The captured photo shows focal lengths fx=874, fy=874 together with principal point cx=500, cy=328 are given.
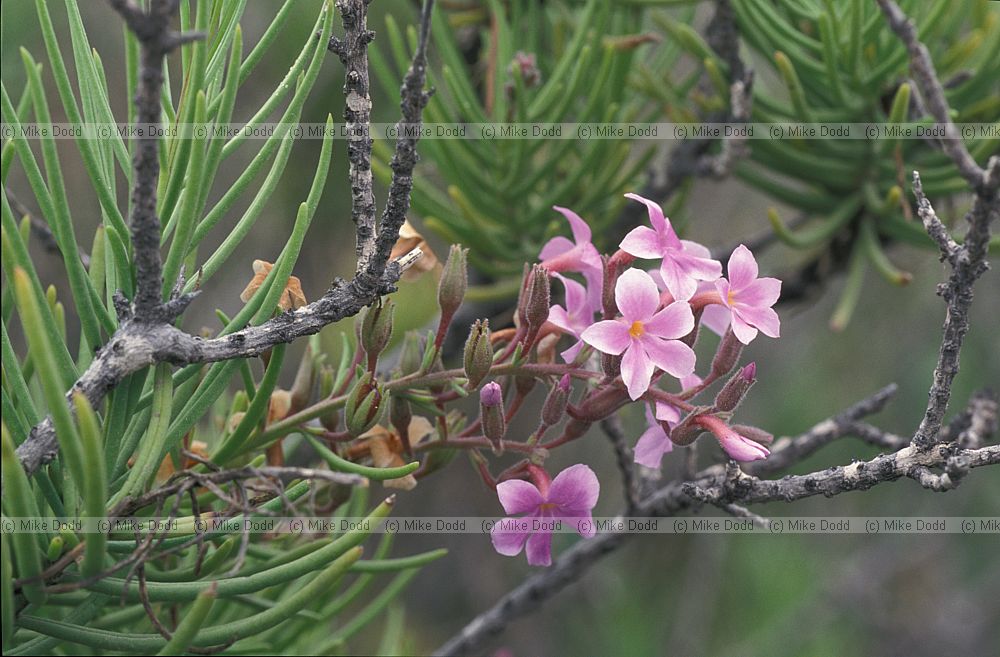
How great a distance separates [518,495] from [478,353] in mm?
128

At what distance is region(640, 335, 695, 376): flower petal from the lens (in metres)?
0.68

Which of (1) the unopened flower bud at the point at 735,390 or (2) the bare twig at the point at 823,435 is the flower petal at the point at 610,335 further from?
(2) the bare twig at the point at 823,435

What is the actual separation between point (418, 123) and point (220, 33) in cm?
27

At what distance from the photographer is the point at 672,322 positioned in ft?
2.25

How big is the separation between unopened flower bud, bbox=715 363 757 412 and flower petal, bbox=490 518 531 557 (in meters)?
0.19

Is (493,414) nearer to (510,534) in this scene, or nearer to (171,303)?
(510,534)

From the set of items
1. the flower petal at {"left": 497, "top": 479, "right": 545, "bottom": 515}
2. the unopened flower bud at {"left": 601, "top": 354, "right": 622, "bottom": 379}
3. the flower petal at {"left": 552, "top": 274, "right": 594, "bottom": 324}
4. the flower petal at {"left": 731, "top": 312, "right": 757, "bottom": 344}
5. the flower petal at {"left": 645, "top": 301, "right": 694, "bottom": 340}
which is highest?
the flower petal at {"left": 645, "top": 301, "right": 694, "bottom": 340}

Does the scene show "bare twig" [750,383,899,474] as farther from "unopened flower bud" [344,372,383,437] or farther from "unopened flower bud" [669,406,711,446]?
"unopened flower bud" [344,372,383,437]

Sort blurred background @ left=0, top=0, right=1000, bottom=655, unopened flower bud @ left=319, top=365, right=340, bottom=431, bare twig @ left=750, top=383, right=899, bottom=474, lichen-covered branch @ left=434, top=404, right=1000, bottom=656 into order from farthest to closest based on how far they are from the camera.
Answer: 1. blurred background @ left=0, top=0, right=1000, bottom=655
2. bare twig @ left=750, top=383, right=899, bottom=474
3. unopened flower bud @ left=319, top=365, right=340, bottom=431
4. lichen-covered branch @ left=434, top=404, right=1000, bottom=656

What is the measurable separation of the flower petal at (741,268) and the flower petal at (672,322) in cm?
6

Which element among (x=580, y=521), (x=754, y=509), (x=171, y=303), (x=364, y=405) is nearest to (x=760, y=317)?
(x=580, y=521)

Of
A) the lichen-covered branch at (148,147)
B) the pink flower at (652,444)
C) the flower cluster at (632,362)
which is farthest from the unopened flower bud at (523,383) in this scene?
the lichen-covered branch at (148,147)

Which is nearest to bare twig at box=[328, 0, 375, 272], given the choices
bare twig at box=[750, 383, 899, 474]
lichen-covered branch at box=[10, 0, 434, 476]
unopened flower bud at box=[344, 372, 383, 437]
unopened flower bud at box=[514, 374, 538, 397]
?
lichen-covered branch at box=[10, 0, 434, 476]

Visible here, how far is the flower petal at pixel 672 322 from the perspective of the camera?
0.68 meters
